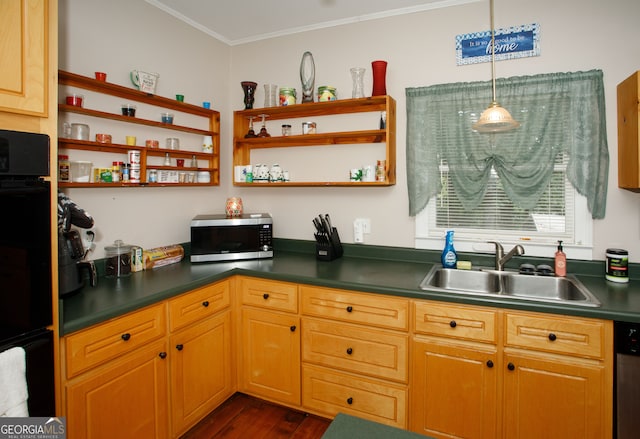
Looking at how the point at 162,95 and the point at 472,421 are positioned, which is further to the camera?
the point at 162,95

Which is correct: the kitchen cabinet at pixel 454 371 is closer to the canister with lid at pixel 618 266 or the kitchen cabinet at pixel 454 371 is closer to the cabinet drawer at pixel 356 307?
the cabinet drawer at pixel 356 307

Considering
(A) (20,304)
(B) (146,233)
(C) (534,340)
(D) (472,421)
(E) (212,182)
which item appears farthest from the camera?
(E) (212,182)

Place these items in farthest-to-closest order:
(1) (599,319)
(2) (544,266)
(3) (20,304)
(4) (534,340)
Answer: (2) (544,266)
(4) (534,340)
(1) (599,319)
(3) (20,304)

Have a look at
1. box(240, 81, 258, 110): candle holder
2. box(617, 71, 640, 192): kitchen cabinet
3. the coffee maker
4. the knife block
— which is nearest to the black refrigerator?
the coffee maker

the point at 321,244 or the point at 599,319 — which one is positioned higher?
the point at 321,244

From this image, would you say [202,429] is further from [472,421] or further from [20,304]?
[472,421]

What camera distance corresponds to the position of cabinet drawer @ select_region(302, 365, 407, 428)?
207 centimetres

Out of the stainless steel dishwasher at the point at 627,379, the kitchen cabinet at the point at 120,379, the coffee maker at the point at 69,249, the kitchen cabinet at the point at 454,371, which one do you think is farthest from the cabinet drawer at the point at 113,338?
the stainless steel dishwasher at the point at 627,379

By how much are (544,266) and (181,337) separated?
208cm

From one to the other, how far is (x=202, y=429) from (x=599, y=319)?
2126 mm

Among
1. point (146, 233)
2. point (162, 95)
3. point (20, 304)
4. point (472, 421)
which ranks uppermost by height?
point (162, 95)

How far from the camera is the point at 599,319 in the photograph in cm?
167

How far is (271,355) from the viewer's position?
238cm

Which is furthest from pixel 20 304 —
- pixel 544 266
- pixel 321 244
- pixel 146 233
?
pixel 544 266
